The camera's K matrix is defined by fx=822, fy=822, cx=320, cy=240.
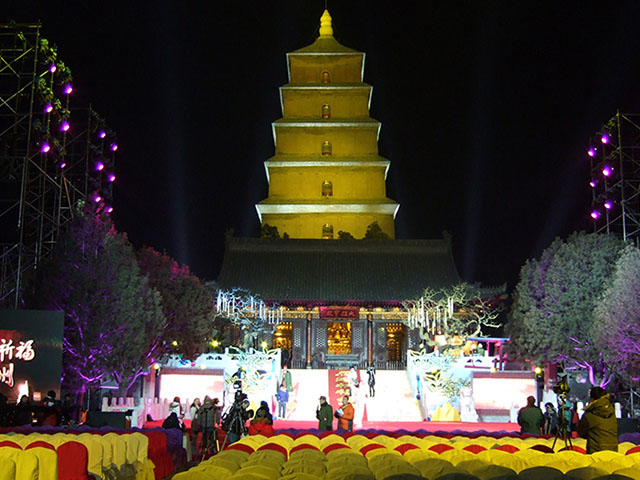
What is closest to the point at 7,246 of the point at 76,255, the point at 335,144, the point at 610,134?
the point at 76,255

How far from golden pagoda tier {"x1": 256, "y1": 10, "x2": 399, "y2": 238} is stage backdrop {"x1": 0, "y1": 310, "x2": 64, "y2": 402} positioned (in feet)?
83.5

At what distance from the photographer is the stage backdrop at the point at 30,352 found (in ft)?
57.3

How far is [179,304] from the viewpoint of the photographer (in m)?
30.1

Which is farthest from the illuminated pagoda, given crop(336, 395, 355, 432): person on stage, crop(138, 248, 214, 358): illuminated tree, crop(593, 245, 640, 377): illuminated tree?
crop(336, 395, 355, 432): person on stage

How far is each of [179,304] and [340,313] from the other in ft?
32.9

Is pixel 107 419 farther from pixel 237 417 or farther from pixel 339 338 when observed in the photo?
pixel 339 338

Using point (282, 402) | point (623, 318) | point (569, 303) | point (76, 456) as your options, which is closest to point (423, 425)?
point (282, 402)

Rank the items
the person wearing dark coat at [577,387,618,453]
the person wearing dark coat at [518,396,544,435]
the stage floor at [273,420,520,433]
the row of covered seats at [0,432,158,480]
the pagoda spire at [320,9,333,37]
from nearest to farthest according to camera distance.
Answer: the row of covered seats at [0,432,158,480], the person wearing dark coat at [577,387,618,453], the person wearing dark coat at [518,396,544,435], the stage floor at [273,420,520,433], the pagoda spire at [320,9,333,37]

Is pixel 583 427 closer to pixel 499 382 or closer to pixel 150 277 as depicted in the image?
pixel 499 382

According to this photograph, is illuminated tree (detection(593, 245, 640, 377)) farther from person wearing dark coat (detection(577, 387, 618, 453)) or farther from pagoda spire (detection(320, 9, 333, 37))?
pagoda spire (detection(320, 9, 333, 37))

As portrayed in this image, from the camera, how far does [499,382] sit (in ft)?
93.0

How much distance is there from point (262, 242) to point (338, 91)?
9713 mm

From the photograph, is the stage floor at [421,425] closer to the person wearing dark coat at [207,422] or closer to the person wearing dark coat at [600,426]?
the person wearing dark coat at [207,422]

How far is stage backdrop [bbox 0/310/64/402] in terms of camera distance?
1745 centimetres
